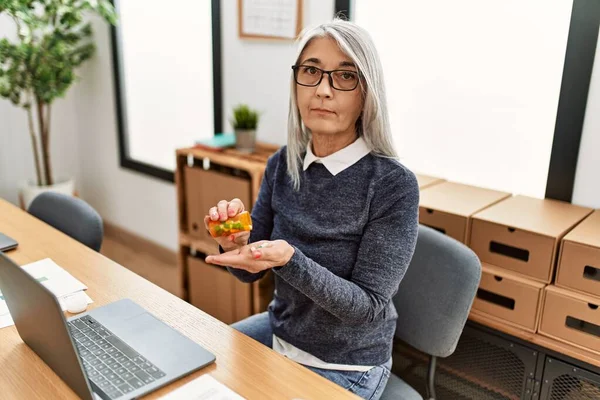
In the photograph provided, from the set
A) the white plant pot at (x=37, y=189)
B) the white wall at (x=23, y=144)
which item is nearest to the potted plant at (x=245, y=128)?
the white plant pot at (x=37, y=189)

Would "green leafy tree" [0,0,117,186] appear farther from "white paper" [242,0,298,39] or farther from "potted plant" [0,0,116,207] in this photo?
"white paper" [242,0,298,39]

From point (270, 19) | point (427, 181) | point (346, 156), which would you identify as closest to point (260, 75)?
point (270, 19)

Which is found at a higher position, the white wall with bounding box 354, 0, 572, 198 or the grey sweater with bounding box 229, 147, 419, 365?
the white wall with bounding box 354, 0, 572, 198

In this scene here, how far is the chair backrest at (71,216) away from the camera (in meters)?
1.85

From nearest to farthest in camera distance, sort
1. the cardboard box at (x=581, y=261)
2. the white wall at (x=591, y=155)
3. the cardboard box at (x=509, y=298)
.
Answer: the cardboard box at (x=581, y=261) < the cardboard box at (x=509, y=298) < the white wall at (x=591, y=155)

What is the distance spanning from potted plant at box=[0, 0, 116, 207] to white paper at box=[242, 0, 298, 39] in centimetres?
100

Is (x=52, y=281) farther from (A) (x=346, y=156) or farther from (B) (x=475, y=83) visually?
(B) (x=475, y=83)

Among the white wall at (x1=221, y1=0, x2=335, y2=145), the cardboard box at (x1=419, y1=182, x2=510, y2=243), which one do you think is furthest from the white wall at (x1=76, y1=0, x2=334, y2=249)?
the cardboard box at (x1=419, y1=182, x2=510, y2=243)

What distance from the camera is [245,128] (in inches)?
99.7

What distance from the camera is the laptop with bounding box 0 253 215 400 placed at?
959mm

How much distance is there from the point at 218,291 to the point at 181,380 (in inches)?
58.6

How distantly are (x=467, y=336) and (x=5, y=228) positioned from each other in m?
1.62

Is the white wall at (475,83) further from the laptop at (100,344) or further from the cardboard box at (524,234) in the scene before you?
the laptop at (100,344)

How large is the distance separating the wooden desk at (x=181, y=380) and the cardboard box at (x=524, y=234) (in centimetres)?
85
